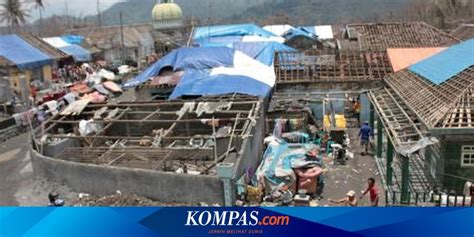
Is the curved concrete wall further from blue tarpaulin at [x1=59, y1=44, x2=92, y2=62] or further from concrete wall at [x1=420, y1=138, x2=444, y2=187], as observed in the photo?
blue tarpaulin at [x1=59, y1=44, x2=92, y2=62]

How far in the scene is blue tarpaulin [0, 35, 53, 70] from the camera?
3409 cm

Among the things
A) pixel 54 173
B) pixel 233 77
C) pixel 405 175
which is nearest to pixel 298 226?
pixel 405 175

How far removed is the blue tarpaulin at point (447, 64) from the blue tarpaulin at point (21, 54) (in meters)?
28.0

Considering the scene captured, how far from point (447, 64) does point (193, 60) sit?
1542 cm

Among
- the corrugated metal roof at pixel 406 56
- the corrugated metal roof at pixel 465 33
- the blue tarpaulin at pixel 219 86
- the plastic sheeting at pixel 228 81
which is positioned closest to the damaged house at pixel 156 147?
the blue tarpaulin at pixel 219 86

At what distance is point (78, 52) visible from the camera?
162ft

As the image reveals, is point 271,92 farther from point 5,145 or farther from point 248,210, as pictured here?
point 248,210

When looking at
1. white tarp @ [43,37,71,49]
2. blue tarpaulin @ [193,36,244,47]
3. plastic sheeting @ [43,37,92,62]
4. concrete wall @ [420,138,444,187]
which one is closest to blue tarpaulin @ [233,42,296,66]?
blue tarpaulin @ [193,36,244,47]

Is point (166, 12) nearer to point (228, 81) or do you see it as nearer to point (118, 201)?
point (228, 81)

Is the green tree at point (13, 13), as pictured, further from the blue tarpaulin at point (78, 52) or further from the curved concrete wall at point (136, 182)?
the curved concrete wall at point (136, 182)

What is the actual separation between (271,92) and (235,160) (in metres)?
11.4

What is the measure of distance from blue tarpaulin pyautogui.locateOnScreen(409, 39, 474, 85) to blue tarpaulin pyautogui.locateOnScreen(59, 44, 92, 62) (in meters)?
37.4

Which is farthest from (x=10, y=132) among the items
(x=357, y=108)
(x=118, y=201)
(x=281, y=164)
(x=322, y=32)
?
(x=322, y=32)

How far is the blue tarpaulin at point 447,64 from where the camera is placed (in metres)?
16.6
